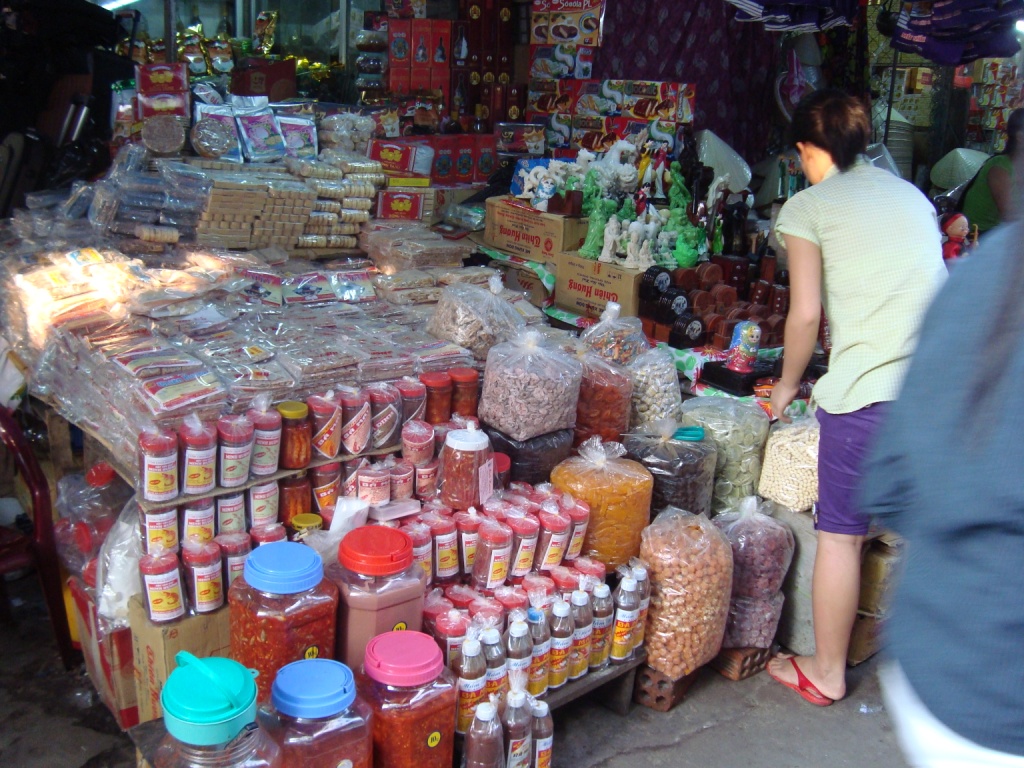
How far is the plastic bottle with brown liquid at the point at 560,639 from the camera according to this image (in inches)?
94.6

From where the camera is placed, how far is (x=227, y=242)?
3.84 meters

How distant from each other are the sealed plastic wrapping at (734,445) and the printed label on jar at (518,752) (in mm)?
1294

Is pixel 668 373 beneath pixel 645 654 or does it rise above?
above

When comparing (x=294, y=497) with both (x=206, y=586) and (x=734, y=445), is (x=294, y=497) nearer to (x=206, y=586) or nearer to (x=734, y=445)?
(x=206, y=586)

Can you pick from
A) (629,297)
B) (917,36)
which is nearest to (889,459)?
(629,297)

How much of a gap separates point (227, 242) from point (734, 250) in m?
2.44

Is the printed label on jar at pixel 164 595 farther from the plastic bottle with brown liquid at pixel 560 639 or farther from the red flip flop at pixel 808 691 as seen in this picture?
the red flip flop at pixel 808 691

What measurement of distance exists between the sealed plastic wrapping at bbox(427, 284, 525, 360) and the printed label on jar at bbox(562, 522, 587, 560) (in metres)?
0.77

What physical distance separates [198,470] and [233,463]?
9 centimetres

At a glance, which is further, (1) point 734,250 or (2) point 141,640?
(1) point 734,250

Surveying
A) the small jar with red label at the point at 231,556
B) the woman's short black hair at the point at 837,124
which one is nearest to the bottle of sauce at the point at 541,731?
the small jar with red label at the point at 231,556

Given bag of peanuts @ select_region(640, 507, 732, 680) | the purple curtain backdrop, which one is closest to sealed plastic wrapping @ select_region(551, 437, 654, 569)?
bag of peanuts @ select_region(640, 507, 732, 680)

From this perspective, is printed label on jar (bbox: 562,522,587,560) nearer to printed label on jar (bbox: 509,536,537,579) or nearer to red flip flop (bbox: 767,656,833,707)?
printed label on jar (bbox: 509,536,537,579)

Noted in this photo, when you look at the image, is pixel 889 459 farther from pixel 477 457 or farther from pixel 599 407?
pixel 599 407
